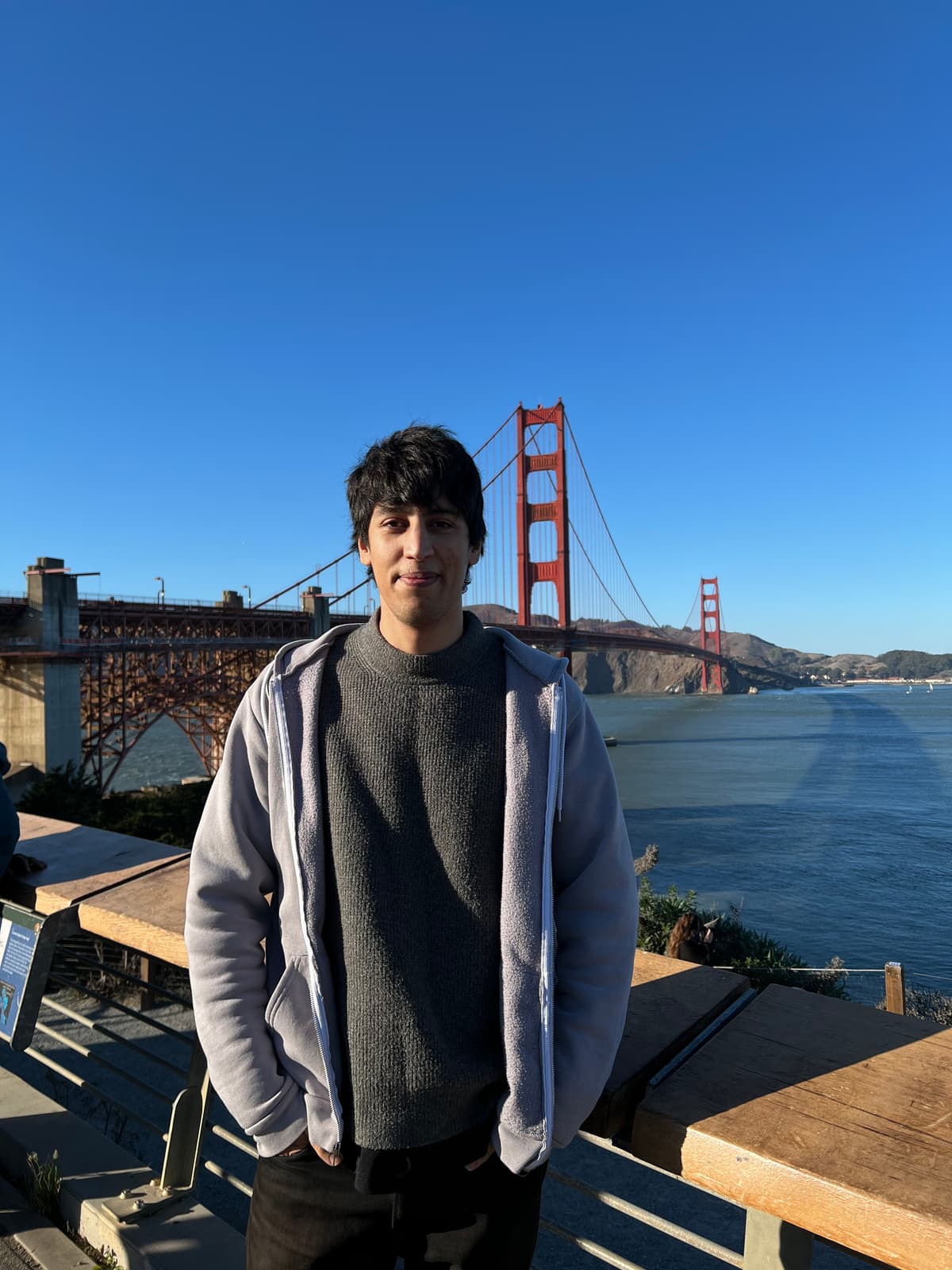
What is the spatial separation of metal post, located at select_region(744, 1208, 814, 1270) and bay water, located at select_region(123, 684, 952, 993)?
35.8ft

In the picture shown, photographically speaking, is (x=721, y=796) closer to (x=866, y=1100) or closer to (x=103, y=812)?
(x=103, y=812)

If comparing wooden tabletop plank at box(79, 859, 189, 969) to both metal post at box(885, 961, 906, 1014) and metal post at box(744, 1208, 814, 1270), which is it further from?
metal post at box(885, 961, 906, 1014)

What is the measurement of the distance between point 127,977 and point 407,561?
1073 mm

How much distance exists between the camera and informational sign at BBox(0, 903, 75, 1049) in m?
1.60

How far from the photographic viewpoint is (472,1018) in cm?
103

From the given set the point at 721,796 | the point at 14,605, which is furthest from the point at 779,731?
the point at 14,605

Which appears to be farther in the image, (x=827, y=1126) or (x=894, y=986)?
(x=894, y=986)

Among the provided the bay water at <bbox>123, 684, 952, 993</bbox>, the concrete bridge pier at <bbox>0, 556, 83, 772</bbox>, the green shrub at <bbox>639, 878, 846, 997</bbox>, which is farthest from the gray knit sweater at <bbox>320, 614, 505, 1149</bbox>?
the concrete bridge pier at <bbox>0, 556, 83, 772</bbox>

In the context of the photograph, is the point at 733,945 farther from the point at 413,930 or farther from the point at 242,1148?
the point at 413,930

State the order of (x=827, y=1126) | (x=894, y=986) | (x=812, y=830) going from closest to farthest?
(x=827, y=1126), (x=894, y=986), (x=812, y=830)

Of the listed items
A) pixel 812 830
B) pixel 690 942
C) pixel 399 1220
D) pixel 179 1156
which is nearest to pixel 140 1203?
pixel 179 1156

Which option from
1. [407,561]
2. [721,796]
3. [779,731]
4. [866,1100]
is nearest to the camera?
[866,1100]

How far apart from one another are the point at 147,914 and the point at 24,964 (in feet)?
1.31

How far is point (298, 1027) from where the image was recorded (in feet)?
3.41
